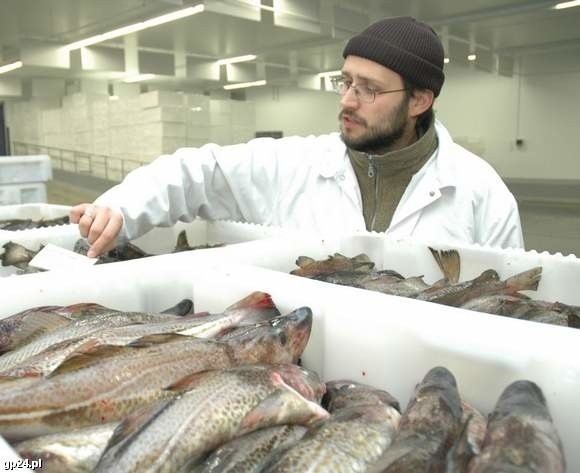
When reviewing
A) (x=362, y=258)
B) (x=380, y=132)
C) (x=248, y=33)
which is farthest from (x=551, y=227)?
(x=362, y=258)

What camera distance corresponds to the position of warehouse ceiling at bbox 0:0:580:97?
3746 mm

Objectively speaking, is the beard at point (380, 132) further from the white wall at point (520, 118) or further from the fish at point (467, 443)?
the white wall at point (520, 118)

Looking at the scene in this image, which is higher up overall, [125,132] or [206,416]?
[125,132]

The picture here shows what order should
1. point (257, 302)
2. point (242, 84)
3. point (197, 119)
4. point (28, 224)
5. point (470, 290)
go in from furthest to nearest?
point (242, 84), point (197, 119), point (28, 224), point (470, 290), point (257, 302)

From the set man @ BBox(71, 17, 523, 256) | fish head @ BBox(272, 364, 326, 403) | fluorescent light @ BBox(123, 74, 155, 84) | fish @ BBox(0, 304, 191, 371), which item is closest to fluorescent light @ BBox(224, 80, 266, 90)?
fluorescent light @ BBox(123, 74, 155, 84)

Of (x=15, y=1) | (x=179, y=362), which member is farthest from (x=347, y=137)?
(x=15, y=1)

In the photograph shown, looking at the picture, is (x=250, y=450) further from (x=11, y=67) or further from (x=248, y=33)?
(x=11, y=67)

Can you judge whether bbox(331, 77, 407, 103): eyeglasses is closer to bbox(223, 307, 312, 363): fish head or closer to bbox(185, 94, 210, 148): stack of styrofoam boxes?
bbox(223, 307, 312, 363): fish head

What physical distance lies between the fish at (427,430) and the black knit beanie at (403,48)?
1126 mm

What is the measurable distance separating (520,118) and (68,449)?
19.4ft

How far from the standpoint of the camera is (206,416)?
0.59 meters

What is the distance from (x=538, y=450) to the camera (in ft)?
1.71

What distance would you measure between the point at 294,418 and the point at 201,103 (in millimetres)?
5184

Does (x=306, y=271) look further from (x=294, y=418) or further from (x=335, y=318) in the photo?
(x=294, y=418)
